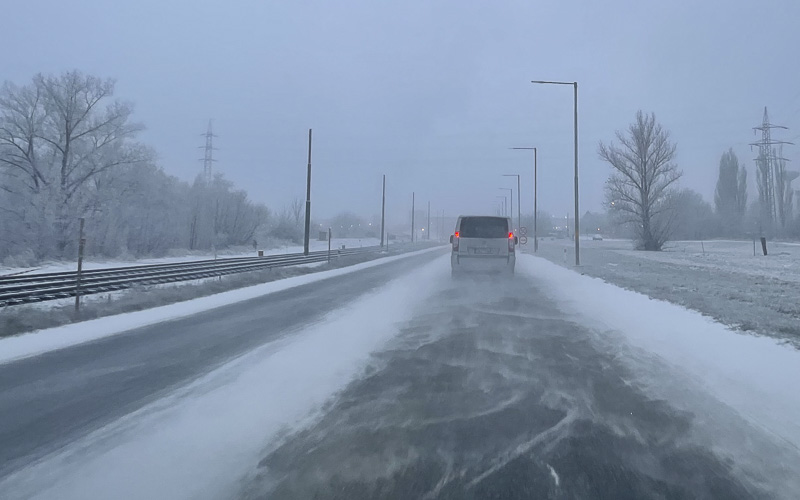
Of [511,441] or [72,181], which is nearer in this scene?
[511,441]

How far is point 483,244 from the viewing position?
2159 cm

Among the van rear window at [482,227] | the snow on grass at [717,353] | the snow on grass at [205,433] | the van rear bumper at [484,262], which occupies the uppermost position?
the van rear window at [482,227]

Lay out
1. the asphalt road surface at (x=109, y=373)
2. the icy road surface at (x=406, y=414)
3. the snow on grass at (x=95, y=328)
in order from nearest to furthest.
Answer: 1. the icy road surface at (x=406, y=414)
2. the asphalt road surface at (x=109, y=373)
3. the snow on grass at (x=95, y=328)

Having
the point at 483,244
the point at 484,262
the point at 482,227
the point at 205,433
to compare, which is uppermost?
the point at 482,227

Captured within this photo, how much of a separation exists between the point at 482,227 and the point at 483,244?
32.0 inches

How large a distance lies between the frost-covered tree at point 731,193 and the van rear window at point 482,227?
77943 mm

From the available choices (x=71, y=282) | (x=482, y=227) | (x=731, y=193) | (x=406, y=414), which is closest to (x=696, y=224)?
(x=731, y=193)

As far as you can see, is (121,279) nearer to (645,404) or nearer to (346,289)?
(346,289)

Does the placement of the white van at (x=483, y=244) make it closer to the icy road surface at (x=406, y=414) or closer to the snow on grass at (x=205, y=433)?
the icy road surface at (x=406, y=414)

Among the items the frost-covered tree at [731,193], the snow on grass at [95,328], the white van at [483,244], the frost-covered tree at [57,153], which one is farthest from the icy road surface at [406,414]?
the frost-covered tree at [731,193]

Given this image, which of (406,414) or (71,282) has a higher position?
(71,282)

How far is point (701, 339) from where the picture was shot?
33.8ft

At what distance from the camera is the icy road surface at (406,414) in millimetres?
4426

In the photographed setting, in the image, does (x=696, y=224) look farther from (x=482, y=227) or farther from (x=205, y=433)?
(x=205, y=433)
